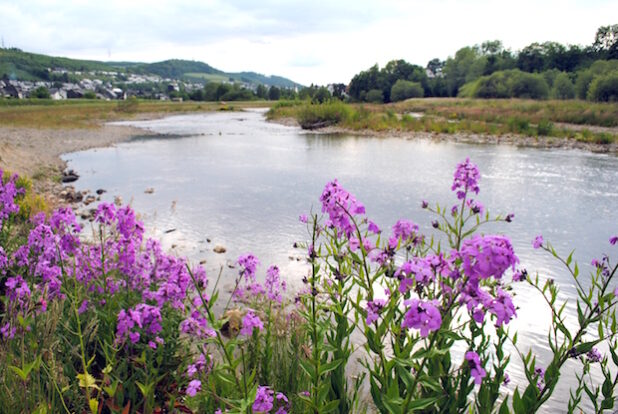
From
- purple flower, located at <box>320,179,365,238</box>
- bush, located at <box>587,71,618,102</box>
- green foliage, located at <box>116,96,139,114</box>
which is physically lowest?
purple flower, located at <box>320,179,365,238</box>

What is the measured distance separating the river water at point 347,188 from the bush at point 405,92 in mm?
54795

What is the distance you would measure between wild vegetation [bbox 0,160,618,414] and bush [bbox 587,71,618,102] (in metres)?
39.0

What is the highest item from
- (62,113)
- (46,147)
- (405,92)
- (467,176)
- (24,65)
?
(24,65)

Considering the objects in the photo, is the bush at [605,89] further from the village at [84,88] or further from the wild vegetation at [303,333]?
the village at [84,88]

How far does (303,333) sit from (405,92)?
73.6 meters

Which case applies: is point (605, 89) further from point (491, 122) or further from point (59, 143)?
point (59, 143)

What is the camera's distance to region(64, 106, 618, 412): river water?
21.9ft

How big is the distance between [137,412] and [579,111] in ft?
102

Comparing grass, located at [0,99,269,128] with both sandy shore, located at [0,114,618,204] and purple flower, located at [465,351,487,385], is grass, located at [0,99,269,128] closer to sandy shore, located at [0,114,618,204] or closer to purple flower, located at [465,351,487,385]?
sandy shore, located at [0,114,618,204]

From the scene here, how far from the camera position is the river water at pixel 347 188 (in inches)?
263

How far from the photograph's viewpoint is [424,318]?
1329 mm

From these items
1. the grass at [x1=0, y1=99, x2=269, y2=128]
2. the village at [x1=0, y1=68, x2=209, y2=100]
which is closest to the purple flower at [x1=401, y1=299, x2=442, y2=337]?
the grass at [x1=0, y1=99, x2=269, y2=128]

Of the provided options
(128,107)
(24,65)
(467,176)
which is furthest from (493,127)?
(24,65)

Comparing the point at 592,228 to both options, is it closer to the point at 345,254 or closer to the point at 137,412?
the point at 345,254
